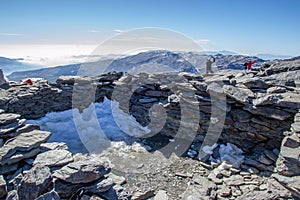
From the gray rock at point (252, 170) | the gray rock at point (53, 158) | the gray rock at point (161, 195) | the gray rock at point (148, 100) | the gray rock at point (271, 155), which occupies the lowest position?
the gray rock at point (161, 195)

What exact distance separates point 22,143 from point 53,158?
1.19m

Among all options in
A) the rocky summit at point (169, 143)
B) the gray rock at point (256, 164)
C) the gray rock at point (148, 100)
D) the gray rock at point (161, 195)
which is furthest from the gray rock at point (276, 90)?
the gray rock at point (161, 195)

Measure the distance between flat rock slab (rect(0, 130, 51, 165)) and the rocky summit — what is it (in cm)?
3

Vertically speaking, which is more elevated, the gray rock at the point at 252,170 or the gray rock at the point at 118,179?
the gray rock at the point at 252,170

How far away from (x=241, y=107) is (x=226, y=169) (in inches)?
109

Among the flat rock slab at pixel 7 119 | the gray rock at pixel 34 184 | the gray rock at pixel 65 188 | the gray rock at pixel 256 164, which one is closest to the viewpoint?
the gray rock at pixel 34 184

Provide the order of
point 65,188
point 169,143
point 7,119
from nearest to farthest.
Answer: point 65,188, point 7,119, point 169,143

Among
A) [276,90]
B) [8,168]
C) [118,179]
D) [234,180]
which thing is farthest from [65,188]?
[276,90]

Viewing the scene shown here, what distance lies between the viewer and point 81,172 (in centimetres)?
506

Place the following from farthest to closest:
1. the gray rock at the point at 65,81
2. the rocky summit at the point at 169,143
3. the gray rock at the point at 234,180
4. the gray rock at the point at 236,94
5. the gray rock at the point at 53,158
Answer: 1. the gray rock at the point at 65,81
2. the gray rock at the point at 236,94
3. the gray rock at the point at 234,180
4. the gray rock at the point at 53,158
5. the rocky summit at the point at 169,143

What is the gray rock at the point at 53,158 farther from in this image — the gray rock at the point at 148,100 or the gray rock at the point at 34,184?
the gray rock at the point at 148,100

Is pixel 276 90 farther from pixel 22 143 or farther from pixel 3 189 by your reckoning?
pixel 3 189

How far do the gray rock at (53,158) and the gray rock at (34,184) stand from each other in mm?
827

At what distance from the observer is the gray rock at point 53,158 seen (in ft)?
18.3
